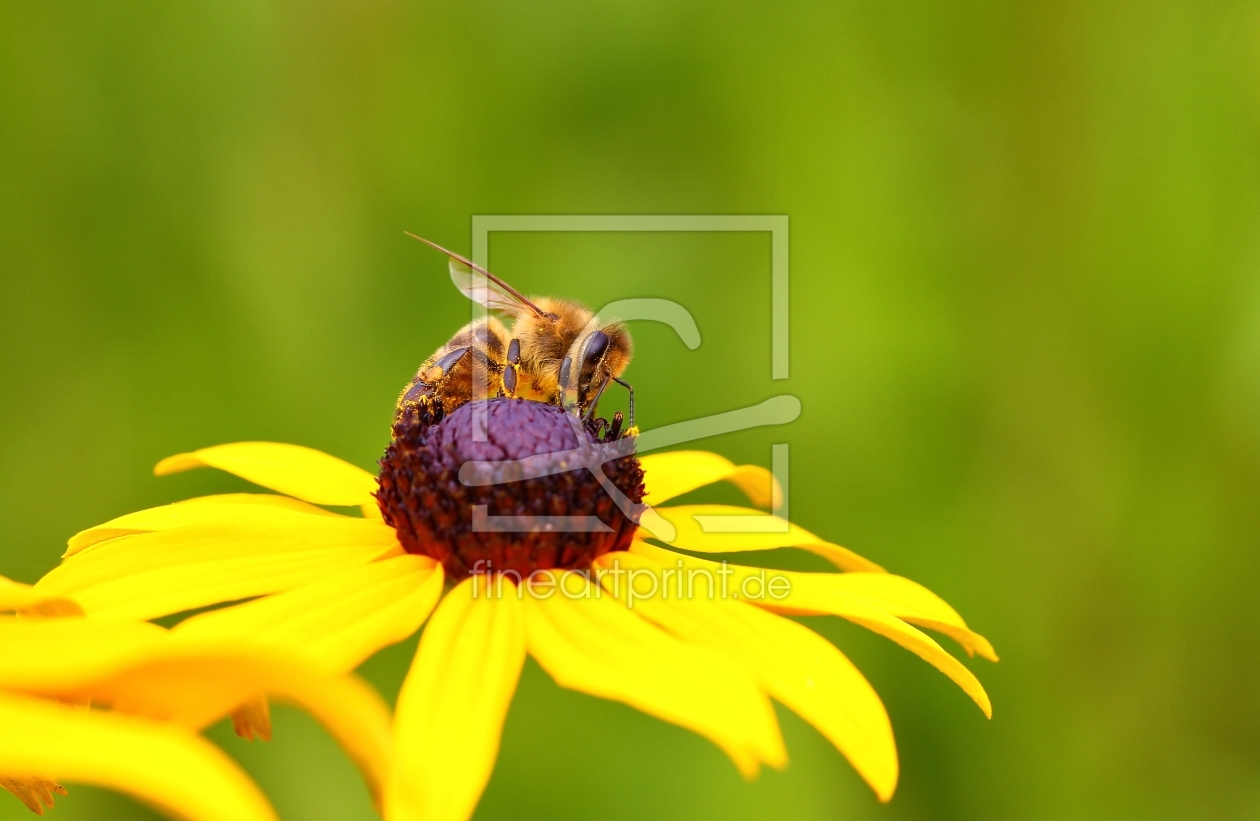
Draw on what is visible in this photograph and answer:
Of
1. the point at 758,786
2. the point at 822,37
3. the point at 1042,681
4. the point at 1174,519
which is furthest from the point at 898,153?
the point at 758,786

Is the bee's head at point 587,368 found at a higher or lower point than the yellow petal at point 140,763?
higher

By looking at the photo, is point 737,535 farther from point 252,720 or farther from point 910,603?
point 252,720

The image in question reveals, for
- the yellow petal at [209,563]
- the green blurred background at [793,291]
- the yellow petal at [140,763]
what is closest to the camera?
the yellow petal at [140,763]

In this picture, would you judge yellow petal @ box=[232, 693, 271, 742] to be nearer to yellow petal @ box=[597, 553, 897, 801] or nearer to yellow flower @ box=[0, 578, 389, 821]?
yellow flower @ box=[0, 578, 389, 821]

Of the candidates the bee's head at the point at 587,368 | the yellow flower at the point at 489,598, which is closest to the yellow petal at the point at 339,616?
the yellow flower at the point at 489,598

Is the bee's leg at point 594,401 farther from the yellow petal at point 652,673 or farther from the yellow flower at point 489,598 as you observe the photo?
the yellow petal at point 652,673

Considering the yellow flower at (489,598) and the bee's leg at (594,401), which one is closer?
the yellow flower at (489,598)

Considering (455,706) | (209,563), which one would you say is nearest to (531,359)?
(209,563)
